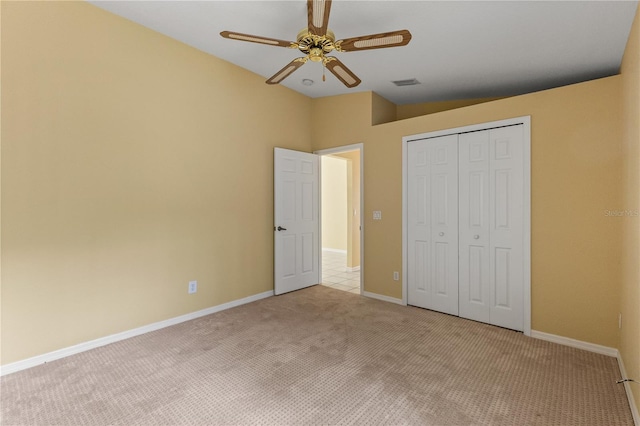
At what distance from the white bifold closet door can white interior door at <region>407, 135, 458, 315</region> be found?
11 mm

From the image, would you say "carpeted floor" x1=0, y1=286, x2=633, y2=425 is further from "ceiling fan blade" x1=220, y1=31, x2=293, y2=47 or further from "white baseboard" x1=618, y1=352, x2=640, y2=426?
"ceiling fan blade" x1=220, y1=31, x2=293, y2=47

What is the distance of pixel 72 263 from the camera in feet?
8.53

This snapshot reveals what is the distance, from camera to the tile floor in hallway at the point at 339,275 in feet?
15.7

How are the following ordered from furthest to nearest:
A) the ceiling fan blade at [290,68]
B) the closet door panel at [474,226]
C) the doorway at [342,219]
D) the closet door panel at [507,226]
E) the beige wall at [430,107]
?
the doorway at [342,219]
the beige wall at [430,107]
the closet door panel at [474,226]
the closet door panel at [507,226]
the ceiling fan blade at [290,68]

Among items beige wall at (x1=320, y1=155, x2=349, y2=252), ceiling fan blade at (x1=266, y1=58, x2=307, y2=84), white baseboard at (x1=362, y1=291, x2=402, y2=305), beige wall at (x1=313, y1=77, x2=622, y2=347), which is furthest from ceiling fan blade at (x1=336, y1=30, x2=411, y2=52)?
beige wall at (x1=320, y1=155, x2=349, y2=252)

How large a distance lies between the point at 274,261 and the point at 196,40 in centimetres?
273

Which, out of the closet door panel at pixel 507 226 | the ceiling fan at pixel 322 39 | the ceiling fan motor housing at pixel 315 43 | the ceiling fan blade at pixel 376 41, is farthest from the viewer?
the closet door panel at pixel 507 226

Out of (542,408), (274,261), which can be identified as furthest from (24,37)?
(542,408)

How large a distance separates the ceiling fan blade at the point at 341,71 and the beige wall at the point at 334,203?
4940 millimetres

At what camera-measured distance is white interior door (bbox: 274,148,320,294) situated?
4259 mm

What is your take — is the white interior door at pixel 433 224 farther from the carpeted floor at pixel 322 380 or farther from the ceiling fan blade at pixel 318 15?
the ceiling fan blade at pixel 318 15

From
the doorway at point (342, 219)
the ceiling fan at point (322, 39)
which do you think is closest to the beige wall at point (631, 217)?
the ceiling fan at point (322, 39)

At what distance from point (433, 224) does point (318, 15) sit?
8.57 ft

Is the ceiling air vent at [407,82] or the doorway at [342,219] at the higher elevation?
the ceiling air vent at [407,82]
